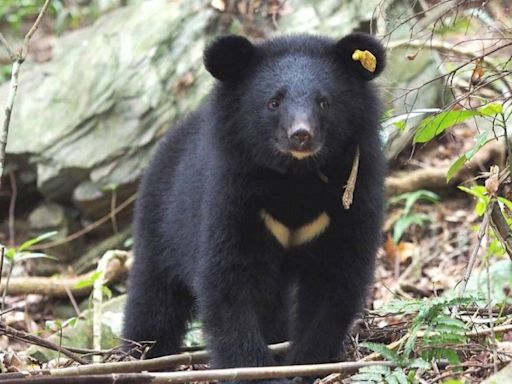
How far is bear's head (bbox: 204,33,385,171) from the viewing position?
4258 mm

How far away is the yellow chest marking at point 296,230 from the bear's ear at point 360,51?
0.72 meters

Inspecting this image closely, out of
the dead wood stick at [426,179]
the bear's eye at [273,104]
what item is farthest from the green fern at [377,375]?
the dead wood stick at [426,179]

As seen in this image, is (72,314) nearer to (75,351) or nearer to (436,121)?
(75,351)

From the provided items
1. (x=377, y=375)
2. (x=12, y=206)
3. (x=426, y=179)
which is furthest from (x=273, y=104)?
(x=12, y=206)

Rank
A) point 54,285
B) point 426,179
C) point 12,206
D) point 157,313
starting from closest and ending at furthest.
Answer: point 157,313 < point 54,285 < point 426,179 < point 12,206

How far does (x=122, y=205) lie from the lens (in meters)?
8.96

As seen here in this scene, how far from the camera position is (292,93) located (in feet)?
14.0

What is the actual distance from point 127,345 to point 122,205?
3561 millimetres

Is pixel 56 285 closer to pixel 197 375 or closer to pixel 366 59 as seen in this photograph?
pixel 366 59

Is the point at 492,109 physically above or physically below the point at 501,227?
above

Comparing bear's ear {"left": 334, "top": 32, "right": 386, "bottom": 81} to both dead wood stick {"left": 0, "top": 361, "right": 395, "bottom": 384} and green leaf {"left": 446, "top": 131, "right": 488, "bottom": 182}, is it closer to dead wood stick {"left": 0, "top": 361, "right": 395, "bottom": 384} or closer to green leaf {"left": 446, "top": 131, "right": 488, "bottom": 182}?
green leaf {"left": 446, "top": 131, "right": 488, "bottom": 182}

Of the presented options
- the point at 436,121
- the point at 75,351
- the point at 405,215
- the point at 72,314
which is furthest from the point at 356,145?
the point at 72,314

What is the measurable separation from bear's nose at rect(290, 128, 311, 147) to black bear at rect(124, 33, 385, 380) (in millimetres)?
109

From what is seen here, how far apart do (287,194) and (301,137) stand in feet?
1.64
